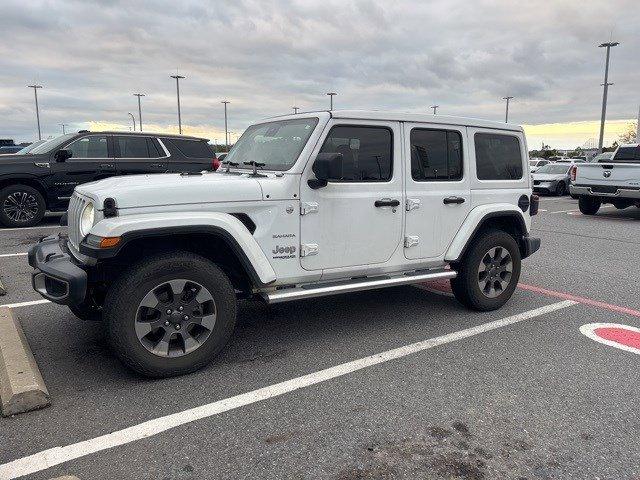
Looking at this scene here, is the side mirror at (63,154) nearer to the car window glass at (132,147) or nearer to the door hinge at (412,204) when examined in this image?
the car window glass at (132,147)

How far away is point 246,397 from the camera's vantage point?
3291mm

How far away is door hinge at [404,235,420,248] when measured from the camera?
14.6 ft

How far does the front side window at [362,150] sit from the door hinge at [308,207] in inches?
12.1

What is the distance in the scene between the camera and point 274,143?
4.32 meters

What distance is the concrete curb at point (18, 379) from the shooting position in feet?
10.00

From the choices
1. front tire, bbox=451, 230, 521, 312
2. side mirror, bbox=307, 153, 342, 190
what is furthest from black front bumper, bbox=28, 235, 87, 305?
front tire, bbox=451, 230, 521, 312

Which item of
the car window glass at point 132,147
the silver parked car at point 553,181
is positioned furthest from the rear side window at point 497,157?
the silver parked car at point 553,181

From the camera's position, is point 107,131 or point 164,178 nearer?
point 164,178

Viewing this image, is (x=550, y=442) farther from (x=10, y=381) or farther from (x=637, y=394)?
(x=10, y=381)

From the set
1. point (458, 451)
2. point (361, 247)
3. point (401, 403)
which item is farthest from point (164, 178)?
point (458, 451)

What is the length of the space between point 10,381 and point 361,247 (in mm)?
2598

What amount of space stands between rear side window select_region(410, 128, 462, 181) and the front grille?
266cm

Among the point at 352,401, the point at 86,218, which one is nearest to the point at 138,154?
the point at 86,218

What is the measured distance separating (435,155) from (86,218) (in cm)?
293
